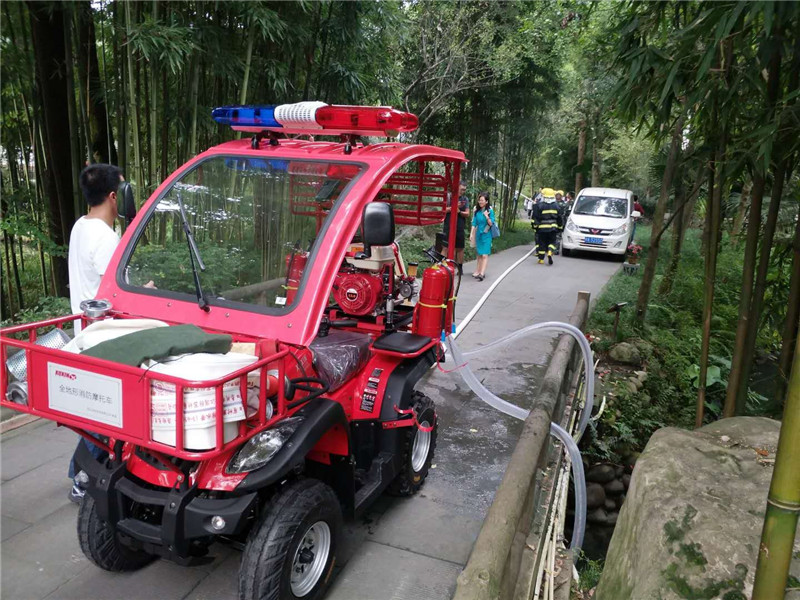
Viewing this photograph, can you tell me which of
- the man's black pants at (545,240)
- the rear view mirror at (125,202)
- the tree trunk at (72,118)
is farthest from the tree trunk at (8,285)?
the man's black pants at (545,240)

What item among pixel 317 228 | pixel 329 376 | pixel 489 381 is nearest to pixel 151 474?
pixel 329 376

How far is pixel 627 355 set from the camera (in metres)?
7.10

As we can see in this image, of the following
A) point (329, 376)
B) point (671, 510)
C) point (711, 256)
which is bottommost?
point (671, 510)

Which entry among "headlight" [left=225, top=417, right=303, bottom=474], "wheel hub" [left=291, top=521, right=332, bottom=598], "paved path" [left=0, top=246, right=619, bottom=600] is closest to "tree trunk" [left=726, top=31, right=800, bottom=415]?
"paved path" [left=0, top=246, right=619, bottom=600]

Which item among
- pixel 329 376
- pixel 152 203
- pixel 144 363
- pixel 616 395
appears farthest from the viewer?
pixel 616 395

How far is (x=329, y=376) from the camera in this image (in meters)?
2.95

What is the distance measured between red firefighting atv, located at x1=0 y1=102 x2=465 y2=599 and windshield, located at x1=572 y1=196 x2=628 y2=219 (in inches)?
474

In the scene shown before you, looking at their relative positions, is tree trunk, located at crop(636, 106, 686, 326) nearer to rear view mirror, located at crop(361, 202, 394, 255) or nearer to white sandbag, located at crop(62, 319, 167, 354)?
rear view mirror, located at crop(361, 202, 394, 255)

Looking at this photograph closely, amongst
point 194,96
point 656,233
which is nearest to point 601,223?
point 656,233

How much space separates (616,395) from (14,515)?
5436mm

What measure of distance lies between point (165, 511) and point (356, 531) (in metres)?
1.39

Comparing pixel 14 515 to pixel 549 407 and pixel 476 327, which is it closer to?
pixel 549 407

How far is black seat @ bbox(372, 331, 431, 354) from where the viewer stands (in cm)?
320

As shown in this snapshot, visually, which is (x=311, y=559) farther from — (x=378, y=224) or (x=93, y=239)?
(x=93, y=239)
